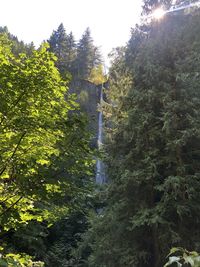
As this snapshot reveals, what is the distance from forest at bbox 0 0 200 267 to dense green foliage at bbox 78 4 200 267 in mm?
24

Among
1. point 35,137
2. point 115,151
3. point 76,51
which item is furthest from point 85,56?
point 35,137

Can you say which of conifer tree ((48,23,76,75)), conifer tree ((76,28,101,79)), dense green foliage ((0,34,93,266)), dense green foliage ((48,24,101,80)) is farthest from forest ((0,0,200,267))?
conifer tree ((48,23,76,75))

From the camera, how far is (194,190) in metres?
5.88

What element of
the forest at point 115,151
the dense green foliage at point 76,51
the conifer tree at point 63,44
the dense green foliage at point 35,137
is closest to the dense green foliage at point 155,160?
the forest at point 115,151

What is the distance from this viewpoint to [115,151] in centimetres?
787

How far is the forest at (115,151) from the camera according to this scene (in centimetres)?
237

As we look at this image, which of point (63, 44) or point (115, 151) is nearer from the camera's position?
point (115, 151)

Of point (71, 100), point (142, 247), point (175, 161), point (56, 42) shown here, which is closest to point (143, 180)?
point (175, 161)

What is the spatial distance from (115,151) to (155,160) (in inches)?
62.9

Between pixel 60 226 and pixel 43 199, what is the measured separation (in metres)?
9.09

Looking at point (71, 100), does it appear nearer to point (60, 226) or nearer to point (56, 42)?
point (60, 226)

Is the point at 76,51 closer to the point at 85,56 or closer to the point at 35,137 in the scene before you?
the point at 85,56

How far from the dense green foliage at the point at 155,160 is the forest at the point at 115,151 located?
0.02m

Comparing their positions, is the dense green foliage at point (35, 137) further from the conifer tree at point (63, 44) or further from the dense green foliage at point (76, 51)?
the conifer tree at point (63, 44)
